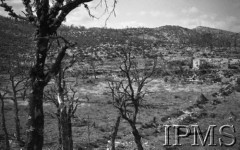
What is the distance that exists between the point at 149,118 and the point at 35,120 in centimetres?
2270

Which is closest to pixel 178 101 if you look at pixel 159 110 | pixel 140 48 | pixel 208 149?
pixel 159 110

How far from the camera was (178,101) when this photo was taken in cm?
3222

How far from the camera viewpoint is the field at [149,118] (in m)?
19.3

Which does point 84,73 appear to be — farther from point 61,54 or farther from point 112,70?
point 61,54

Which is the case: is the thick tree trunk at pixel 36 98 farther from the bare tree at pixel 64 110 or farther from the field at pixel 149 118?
the field at pixel 149 118

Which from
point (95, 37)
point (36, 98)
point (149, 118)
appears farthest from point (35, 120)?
point (95, 37)

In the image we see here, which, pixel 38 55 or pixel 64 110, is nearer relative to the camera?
pixel 38 55

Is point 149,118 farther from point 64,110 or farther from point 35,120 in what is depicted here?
point 35,120

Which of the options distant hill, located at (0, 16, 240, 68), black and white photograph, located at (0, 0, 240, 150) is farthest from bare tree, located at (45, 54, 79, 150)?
distant hill, located at (0, 16, 240, 68)

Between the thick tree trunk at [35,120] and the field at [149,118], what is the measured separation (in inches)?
390

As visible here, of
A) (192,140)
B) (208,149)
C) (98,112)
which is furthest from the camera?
(98,112)

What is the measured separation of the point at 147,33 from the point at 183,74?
2785 inches

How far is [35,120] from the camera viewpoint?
3.85 meters

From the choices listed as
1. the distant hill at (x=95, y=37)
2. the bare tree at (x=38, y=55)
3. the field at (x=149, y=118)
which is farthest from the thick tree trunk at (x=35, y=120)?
the distant hill at (x=95, y=37)
